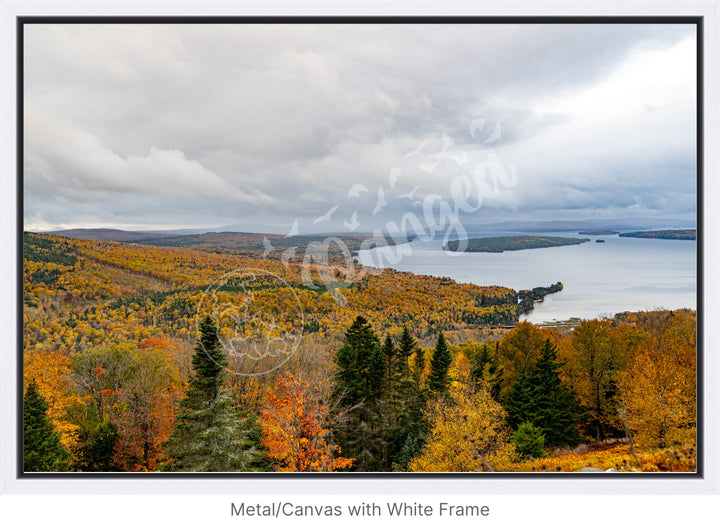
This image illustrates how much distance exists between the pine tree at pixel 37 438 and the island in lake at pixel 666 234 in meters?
6.15

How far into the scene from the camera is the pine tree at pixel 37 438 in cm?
299

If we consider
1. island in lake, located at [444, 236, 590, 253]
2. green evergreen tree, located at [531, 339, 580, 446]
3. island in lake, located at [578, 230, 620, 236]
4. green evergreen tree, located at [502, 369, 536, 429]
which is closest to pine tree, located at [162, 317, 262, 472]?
island in lake, located at [444, 236, 590, 253]

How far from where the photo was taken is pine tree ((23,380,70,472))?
2.99 meters

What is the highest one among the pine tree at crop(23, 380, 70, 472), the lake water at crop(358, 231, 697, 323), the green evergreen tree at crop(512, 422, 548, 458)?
the lake water at crop(358, 231, 697, 323)

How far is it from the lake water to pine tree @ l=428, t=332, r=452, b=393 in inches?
51.8

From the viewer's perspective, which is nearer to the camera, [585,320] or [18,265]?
[18,265]

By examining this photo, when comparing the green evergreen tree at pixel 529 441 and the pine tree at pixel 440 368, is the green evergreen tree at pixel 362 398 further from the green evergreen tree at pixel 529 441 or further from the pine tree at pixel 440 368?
the green evergreen tree at pixel 529 441

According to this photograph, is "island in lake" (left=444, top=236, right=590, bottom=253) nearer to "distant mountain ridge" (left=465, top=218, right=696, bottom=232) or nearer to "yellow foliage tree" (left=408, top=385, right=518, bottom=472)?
"distant mountain ridge" (left=465, top=218, right=696, bottom=232)

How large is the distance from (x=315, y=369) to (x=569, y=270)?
4608 mm

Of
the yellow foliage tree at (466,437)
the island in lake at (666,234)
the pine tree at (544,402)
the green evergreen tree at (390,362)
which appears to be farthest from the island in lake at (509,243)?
the yellow foliage tree at (466,437)

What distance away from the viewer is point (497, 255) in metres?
5.45
